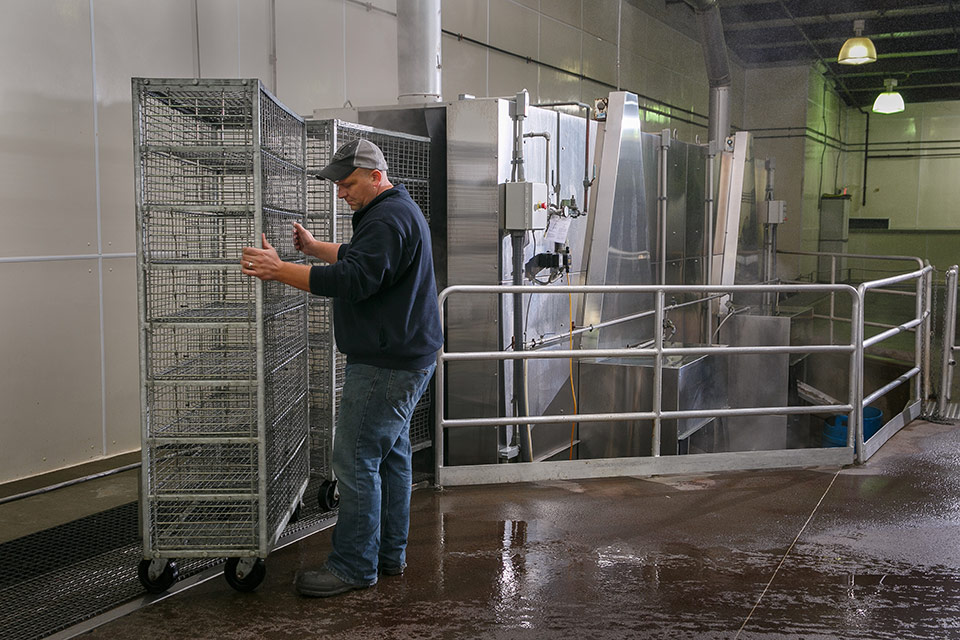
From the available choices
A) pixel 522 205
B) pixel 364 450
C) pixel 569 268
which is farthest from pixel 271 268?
pixel 569 268

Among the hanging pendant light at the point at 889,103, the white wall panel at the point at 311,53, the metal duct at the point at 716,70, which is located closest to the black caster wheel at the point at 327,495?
the white wall panel at the point at 311,53

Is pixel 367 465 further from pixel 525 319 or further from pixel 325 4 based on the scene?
pixel 325 4

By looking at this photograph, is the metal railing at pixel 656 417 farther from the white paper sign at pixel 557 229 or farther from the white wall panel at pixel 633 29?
the white wall panel at pixel 633 29

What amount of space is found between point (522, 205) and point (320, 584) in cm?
245

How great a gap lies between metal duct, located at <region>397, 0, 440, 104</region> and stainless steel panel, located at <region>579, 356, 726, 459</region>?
2.19m

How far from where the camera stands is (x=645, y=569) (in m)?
3.44

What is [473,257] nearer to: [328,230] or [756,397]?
[328,230]

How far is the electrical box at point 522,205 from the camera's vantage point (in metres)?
4.73

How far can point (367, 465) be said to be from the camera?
10.2 ft

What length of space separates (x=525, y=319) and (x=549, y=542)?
1.84 meters

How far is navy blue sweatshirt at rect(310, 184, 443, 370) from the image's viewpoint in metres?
2.92

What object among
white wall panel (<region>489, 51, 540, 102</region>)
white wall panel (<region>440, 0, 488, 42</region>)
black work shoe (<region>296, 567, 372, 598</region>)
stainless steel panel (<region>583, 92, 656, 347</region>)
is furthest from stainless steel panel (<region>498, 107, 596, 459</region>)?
white wall panel (<region>489, 51, 540, 102</region>)

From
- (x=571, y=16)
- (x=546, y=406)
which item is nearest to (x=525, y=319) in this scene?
(x=546, y=406)

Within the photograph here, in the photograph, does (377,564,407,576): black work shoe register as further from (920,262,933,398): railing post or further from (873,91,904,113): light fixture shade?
(873,91,904,113): light fixture shade
